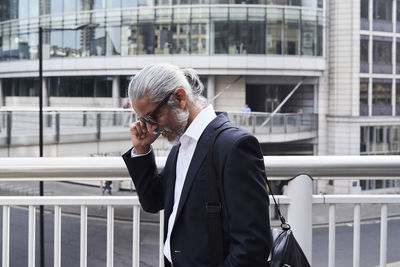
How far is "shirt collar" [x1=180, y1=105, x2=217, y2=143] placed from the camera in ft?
6.31

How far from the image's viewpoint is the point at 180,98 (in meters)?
1.90

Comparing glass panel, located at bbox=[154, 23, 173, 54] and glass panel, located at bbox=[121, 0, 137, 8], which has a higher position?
glass panel, located at bbox=[121, 0, 137, 8]

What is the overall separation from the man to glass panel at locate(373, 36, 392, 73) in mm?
39620

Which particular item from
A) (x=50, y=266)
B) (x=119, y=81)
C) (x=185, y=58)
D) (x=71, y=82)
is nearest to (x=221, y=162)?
(x=50, y=266)

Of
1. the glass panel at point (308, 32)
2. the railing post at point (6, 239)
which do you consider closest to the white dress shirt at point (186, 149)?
the railing post at point (6, 239)

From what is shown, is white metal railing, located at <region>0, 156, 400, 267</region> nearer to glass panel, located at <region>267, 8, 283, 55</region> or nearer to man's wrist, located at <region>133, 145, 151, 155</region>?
man's wrist, located at <region>133, 145, 151, 155</region>

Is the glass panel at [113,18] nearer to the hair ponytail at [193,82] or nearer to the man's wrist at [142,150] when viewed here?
the man's wrist at [142,150]

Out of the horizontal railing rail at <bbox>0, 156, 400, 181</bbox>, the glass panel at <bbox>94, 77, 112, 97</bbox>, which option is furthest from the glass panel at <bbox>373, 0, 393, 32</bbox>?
the horizontal railing rail at <bbox>0, 156, 400, 181</bbox>

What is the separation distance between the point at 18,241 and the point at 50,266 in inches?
8.5

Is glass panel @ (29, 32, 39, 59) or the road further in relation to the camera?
glass panel @ (29, 32, 39, 59)

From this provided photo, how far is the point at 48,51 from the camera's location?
43719mm

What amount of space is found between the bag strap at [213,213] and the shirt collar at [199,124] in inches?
3.6

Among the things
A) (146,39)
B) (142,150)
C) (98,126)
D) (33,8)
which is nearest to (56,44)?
(33,8)

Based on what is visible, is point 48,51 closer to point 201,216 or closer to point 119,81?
point 119,81
